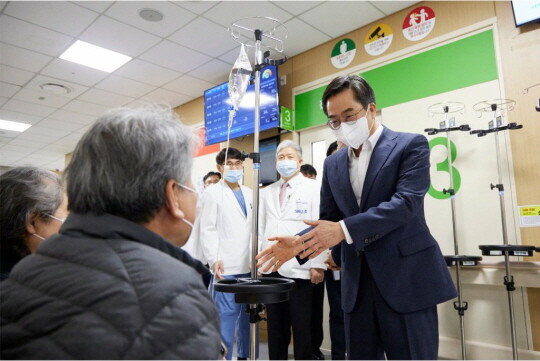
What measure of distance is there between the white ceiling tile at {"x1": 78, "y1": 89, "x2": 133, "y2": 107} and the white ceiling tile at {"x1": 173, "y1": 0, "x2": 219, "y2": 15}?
2510mm

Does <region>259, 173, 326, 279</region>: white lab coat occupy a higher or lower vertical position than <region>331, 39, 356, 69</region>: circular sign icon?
lower

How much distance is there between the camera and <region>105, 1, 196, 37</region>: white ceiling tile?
3.29 meters

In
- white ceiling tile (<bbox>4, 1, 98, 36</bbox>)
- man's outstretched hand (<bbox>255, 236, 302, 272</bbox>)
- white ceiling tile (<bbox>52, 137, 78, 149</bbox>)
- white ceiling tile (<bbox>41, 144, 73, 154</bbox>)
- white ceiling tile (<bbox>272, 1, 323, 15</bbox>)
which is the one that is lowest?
man's outstretched hand (<bbox>255, 236, 302, 272</bbox>)

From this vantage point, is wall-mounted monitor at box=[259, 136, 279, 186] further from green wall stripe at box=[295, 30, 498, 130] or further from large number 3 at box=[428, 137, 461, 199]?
large number 3 at box=[428, 137, 461, 199]

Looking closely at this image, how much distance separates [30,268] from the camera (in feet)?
1.90

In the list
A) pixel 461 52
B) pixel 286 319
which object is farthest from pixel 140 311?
pixel 461 52

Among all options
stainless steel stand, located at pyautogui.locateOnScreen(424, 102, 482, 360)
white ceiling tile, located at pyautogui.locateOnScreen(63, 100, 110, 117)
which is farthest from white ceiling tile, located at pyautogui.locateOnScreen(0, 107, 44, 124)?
stainless steel stand, located at pyautogui.locateOnScreen(424, 102, 482, 360)

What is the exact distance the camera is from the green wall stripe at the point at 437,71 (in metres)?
2.86

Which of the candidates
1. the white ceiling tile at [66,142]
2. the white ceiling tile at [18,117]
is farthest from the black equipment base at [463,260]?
the white ceiling tile at [66,142]

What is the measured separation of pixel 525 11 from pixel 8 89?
235 inches

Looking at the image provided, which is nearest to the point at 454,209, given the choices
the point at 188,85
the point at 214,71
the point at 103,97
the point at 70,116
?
the point at 214,71

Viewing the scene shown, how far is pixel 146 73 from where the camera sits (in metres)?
4.67

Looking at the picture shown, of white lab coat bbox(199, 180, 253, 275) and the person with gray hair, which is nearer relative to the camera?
the person with gray hair

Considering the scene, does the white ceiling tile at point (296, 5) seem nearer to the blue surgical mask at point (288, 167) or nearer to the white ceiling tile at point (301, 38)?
the white ceiling tile at point (301, 38)
